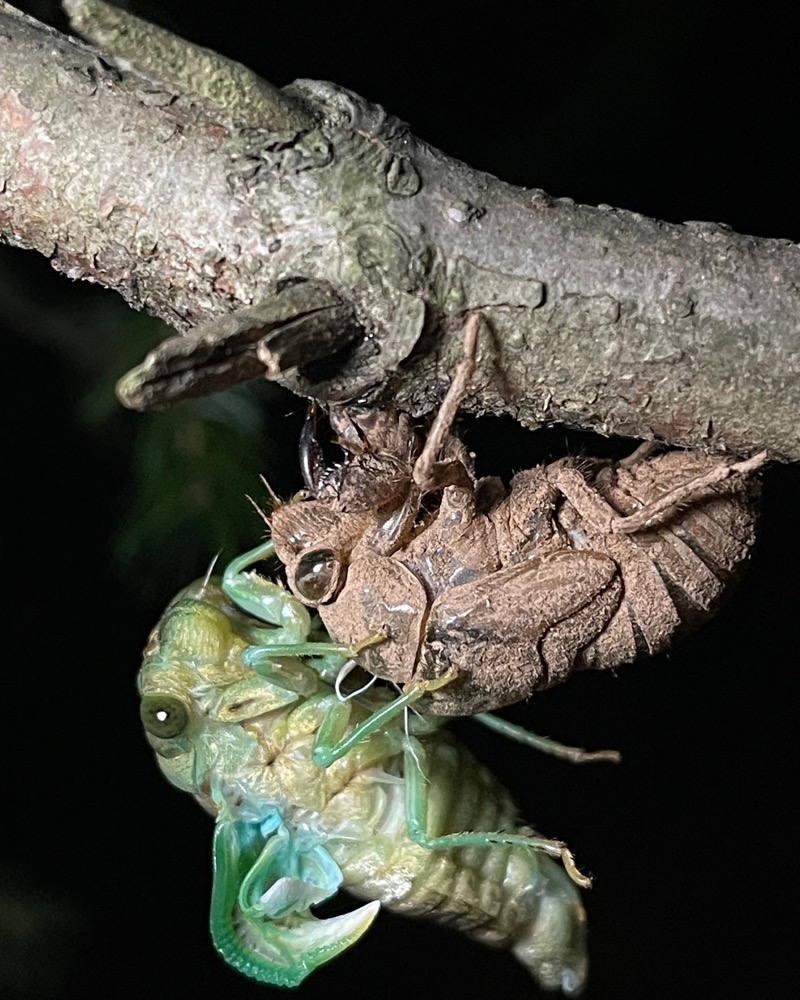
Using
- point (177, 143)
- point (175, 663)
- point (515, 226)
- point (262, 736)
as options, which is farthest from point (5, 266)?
point (515, 226)

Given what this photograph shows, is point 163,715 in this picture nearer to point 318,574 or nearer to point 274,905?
point 274,905

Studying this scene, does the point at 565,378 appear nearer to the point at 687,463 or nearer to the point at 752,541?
the point at 687,463

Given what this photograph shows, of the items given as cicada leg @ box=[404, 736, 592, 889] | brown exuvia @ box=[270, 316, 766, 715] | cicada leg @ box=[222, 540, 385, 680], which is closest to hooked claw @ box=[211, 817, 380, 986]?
cicada leg @ box=[404, 736, 592, 889]

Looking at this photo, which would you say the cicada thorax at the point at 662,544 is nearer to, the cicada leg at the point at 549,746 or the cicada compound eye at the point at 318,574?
the cicada compound eye at the point at 318,574

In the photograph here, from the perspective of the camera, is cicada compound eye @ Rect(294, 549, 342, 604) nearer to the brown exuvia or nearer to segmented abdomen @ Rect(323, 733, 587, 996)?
the brown exuvia

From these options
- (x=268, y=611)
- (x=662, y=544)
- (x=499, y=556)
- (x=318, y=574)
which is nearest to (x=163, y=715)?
(x=268, y=611)

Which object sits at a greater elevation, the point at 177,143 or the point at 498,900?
the point at 177,143

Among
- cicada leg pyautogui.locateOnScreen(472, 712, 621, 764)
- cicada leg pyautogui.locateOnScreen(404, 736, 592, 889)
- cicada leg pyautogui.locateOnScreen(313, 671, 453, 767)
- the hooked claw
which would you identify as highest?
cicada leg pyautogui.locateOnScreen(313, 671, 453, 767)
